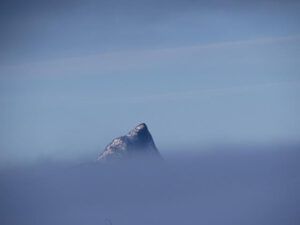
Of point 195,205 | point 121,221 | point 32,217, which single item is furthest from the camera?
point 195,205

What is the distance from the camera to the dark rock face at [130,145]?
189125 millimetres

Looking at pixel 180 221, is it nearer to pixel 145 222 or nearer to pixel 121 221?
pixel 145 222

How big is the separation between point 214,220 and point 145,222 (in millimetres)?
22637

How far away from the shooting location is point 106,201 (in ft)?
648

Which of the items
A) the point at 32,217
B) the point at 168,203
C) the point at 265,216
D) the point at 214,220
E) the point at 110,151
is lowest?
the point at 265,216

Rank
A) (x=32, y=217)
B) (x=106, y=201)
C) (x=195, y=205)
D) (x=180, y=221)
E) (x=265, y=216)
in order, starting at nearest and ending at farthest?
(x=265, y=216)
(x=32, y=217)
(x=180, y=221)
(x=195, y=205)
(x=106, y=201)

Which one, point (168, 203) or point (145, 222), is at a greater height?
point (168, 203)

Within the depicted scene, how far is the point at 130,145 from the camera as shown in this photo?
189m

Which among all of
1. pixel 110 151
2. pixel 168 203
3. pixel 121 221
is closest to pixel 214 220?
pixel 121 221

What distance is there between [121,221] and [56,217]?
23.1 meters

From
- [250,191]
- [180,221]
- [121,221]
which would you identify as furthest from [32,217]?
[250,191]

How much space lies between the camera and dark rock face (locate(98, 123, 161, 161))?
189 m

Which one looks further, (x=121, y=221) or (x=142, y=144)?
(x=142, y=144)

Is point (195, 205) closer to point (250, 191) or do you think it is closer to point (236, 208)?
point (250, 191)
